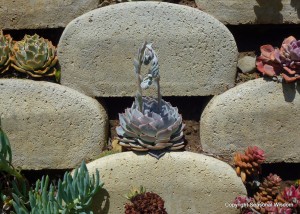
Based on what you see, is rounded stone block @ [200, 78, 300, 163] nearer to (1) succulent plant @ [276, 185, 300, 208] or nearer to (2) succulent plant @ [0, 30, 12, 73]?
(1) succulent plant @ [276, 185, 300, 208]

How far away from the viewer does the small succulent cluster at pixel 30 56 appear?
1.73 meters

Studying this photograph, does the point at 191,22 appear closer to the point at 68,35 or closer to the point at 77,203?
the point at 68,35

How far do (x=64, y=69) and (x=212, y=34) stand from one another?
0.54 meters

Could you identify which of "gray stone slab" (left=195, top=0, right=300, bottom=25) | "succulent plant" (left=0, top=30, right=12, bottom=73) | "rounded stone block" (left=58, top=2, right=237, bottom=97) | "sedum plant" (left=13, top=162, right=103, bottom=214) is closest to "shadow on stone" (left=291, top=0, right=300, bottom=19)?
"gray stone slab" (left=195, top=0, right=300, bottom=25)

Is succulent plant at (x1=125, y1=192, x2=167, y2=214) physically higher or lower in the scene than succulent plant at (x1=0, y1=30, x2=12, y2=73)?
lower

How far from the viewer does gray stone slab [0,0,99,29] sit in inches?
72.6

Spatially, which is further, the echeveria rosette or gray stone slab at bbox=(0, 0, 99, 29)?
gray stone slab at bbox=(0, 0, 99, 29)

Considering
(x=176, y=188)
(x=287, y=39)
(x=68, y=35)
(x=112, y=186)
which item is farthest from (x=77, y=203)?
(x=287, y=39)

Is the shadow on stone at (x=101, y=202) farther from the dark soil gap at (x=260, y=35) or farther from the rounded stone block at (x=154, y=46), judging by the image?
the dark soil gap at (x=260, y=35)

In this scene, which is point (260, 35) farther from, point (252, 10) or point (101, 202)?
point (101, 202)

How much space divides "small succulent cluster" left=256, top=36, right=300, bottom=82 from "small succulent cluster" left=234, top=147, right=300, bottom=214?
27 cm

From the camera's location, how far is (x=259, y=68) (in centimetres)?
179

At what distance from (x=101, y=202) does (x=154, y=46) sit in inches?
22.8

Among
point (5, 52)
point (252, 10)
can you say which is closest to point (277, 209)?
point (252, 10)
